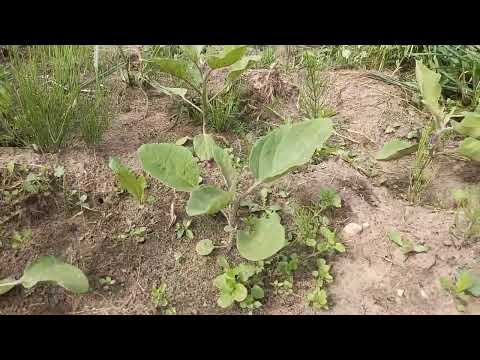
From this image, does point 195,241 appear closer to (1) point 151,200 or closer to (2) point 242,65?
(1) point 151,200

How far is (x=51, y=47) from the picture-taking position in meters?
1.61

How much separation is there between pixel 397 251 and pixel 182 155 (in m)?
0.66

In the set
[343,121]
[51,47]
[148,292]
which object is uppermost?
[51,47]

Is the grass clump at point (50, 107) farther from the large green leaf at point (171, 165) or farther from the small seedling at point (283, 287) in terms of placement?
the small seedling at point (283, 287)

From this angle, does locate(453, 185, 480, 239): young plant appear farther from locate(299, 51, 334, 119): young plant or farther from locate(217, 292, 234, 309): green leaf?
locate(217, 292, 234, 309): green leaf

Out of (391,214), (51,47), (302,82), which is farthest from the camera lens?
(302,82)

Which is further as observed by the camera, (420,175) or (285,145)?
(420,175)

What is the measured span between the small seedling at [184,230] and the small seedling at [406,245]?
0.58 metres

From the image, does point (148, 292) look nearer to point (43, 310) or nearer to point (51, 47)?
point (43, 310)

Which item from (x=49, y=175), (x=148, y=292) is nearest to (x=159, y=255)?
(x=148, y=292)

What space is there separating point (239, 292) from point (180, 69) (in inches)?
31.7

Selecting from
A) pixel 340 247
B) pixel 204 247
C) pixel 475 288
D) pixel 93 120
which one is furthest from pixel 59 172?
pixel 475 288

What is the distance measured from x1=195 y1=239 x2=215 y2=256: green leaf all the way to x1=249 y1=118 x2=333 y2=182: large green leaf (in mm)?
236

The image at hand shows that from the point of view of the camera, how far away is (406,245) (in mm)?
1275
